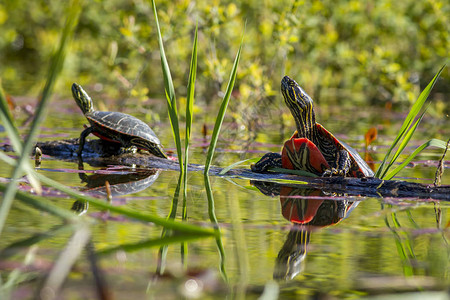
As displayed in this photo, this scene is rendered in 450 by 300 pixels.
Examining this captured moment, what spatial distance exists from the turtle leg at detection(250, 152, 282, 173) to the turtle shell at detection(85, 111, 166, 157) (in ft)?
2.69

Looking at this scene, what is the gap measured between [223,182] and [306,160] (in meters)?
0.48

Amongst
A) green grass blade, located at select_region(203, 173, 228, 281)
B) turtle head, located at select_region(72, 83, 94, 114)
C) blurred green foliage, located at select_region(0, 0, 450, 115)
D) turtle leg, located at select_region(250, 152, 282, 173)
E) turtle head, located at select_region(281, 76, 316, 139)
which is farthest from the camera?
blurred green foliage, located at select_region(0, 0, 450, 115)

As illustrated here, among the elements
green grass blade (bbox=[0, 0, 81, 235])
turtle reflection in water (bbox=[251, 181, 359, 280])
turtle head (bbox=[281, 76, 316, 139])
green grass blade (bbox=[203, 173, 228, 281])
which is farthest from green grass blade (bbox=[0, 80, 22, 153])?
turtle head (bbox=[281, 76, 316, 139])

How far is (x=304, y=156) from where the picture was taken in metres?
3.53

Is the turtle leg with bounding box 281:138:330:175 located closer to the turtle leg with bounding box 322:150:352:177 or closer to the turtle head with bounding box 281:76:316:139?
the turtle leg with bounding box 322:150:352:177

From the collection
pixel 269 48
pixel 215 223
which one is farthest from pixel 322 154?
pixel 269 48

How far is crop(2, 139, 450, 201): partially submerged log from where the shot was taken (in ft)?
9.95

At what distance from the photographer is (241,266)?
1823 mm

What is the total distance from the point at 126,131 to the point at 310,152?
131 cm

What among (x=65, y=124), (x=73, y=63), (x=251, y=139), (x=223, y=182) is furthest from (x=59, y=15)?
(x=223, y=182)

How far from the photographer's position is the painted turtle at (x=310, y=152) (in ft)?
11.4

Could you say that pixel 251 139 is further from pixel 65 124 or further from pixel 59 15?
pixel 59 15

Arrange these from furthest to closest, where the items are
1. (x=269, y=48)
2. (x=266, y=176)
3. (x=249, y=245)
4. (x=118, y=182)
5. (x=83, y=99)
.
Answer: (x=269, y=48), (x=83, y=99), (x=266, y=176), (x=118, y=182), (x=249, y=245)

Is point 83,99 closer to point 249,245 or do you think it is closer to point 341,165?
point 341,165
